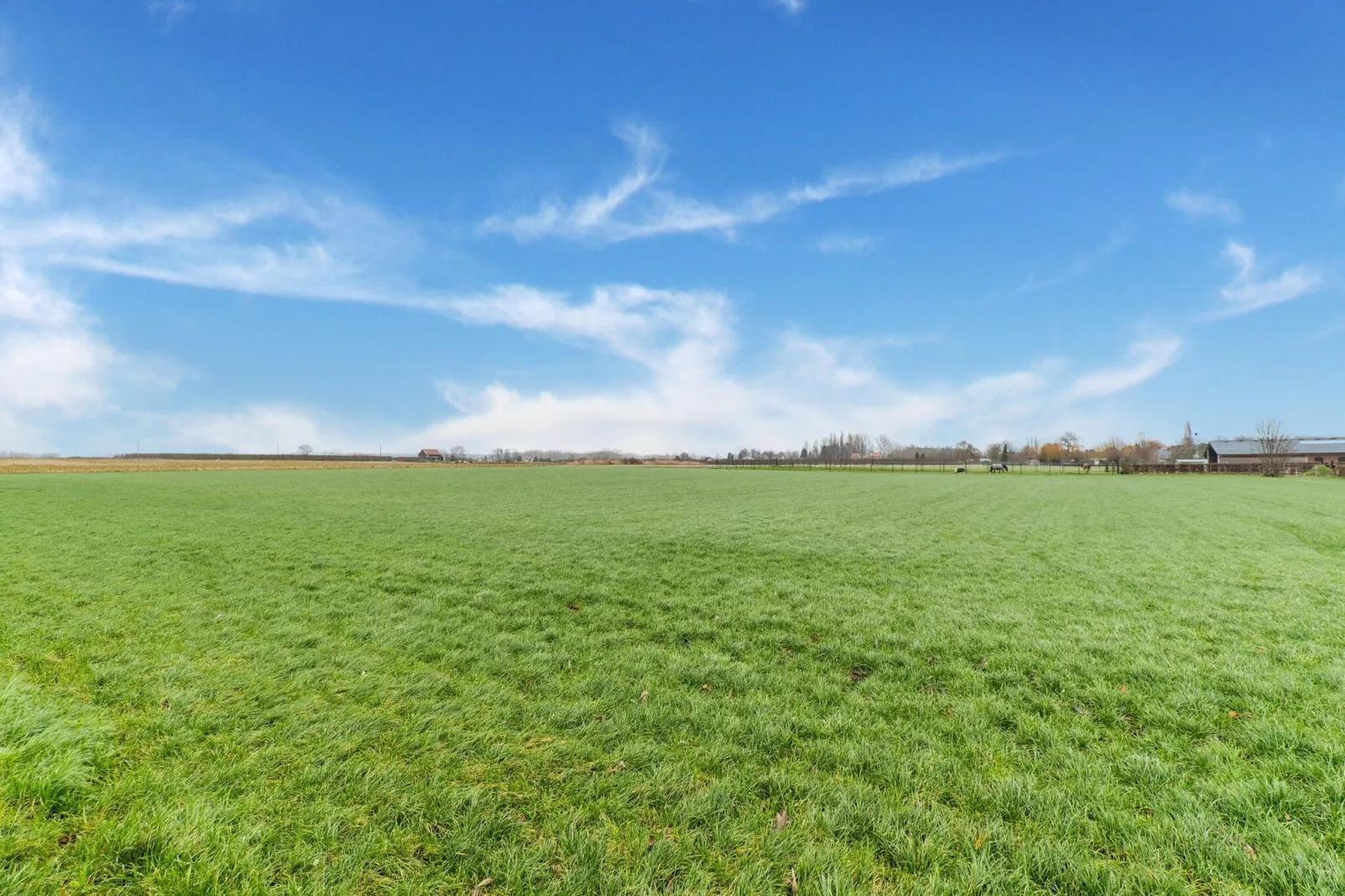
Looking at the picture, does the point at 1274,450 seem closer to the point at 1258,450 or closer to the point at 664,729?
the point at 1258,450

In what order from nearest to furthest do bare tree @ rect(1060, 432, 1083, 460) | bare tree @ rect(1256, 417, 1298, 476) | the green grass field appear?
1. the green grass field
2. bare tree @ rect(1256, 417, 1298, 476)
3. bare tree @ rect(1060, 432, 1083, 460)

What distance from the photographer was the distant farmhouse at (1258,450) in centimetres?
9094

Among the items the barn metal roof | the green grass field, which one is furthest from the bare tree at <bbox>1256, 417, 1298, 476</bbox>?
the green grass field

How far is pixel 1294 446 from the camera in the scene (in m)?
99.6

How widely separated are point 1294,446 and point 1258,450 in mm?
9138

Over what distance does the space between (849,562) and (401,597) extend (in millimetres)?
9074

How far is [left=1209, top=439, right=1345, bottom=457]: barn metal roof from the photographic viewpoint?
97.1 metres

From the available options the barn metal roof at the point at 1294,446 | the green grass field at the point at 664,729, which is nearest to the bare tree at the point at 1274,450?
the barn metal roof at the point at 1294,446

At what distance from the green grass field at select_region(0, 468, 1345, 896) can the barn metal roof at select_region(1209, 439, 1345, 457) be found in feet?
427

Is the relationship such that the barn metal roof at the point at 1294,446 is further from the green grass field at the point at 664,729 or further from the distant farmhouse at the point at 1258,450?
the green grass field at the point at 664,729

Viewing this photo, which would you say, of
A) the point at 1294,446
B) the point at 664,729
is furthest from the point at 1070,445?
the point at 664,729

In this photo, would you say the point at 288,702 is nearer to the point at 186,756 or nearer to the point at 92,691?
the point at 186,756

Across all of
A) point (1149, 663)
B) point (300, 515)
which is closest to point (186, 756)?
point (1149, 663)

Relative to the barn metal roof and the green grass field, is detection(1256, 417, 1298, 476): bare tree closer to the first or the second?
the barn metal roof
